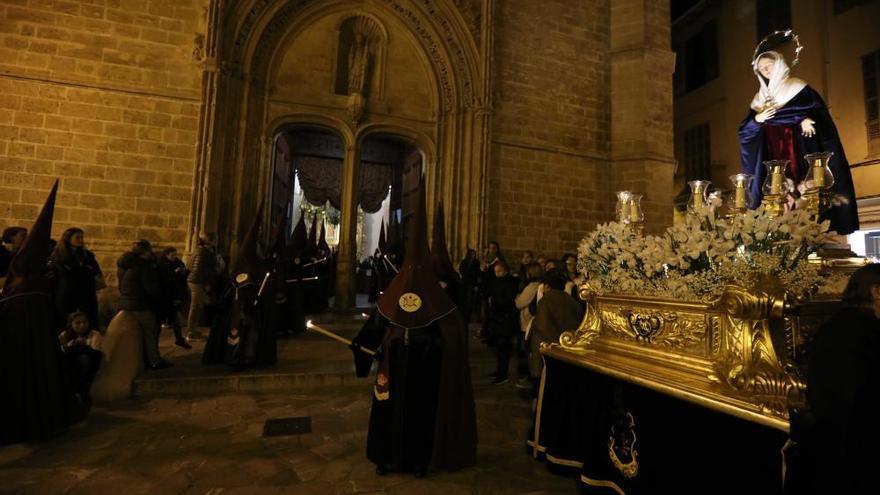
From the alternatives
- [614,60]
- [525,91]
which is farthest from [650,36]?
[525,91]

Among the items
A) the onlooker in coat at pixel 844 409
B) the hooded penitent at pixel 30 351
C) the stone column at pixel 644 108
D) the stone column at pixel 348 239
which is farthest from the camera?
the stone column at pixel 644 108

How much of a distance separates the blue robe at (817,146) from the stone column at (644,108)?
25.8 ft

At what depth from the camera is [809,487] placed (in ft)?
5.29

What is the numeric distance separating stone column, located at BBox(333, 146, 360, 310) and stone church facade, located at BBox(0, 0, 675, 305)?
1.8 inches

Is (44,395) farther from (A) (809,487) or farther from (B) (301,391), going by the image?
A: (A) (809,487)

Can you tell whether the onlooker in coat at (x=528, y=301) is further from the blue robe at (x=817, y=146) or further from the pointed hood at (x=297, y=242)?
the pointed hood at (x=297, y=242)

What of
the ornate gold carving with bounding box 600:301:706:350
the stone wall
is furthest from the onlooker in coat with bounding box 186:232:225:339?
the stone wall

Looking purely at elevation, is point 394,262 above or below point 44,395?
above

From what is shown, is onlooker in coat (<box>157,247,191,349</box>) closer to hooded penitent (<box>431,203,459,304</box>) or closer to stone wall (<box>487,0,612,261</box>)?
hooded penitent (<box>431,203,459,304</box>)

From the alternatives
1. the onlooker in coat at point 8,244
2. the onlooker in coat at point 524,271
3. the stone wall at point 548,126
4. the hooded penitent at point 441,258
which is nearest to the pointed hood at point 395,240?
the stone wall at point 548,126

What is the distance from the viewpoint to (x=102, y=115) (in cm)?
812

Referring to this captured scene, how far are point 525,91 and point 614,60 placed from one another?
299 cm

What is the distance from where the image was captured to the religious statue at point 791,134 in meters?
3.08

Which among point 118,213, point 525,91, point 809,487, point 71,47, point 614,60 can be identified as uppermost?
point 614,60
